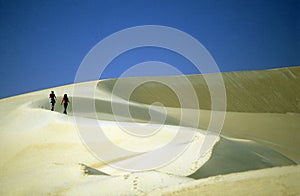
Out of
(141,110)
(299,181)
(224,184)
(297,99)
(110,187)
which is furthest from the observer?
(297,99)

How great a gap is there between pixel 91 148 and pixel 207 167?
139 inches

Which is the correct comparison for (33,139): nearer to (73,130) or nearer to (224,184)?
(73,130)

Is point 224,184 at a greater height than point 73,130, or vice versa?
point 73,130

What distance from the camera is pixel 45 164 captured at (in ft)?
19.4

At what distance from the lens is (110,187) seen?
12.2 feet

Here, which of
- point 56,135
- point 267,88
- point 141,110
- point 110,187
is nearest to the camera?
point 110,187

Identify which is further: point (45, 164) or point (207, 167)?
point (45, 164)

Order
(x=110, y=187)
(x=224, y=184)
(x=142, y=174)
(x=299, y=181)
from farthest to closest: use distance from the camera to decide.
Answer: (x=142, y=174), (x=110, y=187), (x=224, y=184), (x=299, y=181)

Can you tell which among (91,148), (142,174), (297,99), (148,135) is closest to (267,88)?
(297,99)

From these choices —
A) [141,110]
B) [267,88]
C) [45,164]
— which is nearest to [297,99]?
[267,88]

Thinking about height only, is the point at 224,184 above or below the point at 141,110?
below

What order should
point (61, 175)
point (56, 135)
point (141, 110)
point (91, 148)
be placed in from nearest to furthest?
point (61, 175), point (91, 148), point (56, 135), point (141, 110)

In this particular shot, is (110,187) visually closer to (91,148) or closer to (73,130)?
(91,148)

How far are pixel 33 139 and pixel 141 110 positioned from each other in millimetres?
8919
